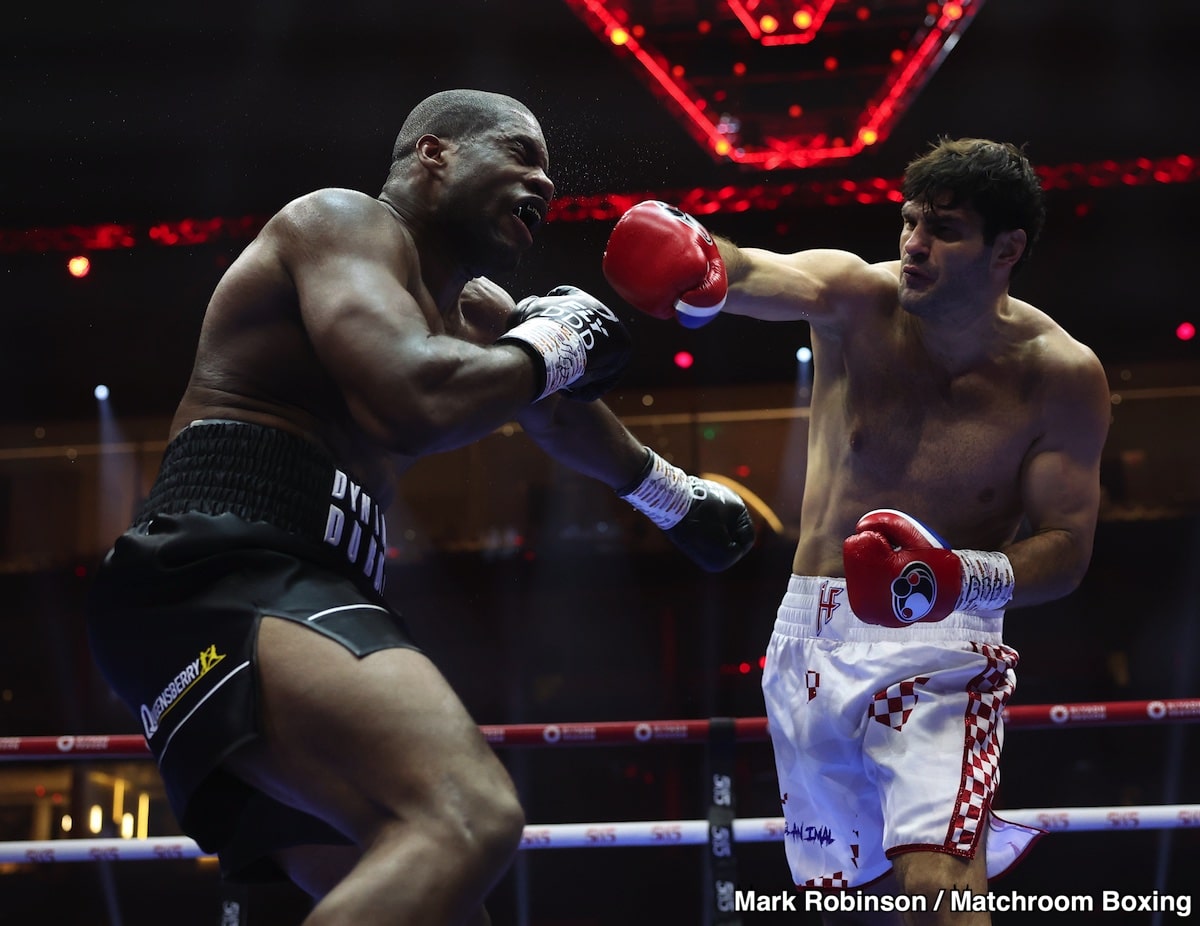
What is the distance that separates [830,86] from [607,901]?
13.6ft

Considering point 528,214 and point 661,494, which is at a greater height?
point 528,214

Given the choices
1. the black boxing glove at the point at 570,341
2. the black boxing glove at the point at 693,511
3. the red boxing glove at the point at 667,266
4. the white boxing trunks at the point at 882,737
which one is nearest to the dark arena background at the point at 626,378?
the white boxing trunks at the point at 882,737

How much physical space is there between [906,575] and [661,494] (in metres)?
0.44

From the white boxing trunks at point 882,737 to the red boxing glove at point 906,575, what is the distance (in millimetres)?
109

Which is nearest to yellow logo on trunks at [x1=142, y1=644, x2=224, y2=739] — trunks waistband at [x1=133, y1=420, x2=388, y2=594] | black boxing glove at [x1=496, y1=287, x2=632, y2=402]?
trunks waistband at [x1=133, y1=420, x2=388, y2=594]

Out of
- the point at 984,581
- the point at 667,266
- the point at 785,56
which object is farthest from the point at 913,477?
the point at 785,56

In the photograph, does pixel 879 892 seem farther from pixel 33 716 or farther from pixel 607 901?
pixel 33 716

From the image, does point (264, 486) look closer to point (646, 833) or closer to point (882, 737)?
point (882, 737)

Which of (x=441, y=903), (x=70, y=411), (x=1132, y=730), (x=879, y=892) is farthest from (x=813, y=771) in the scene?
(x=70, y=411)

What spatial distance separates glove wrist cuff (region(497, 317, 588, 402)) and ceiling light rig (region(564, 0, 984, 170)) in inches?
143

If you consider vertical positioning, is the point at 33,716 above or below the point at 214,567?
below

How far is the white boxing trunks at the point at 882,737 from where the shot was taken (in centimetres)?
189

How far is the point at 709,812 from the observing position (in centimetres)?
262

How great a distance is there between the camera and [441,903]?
1185 mm
